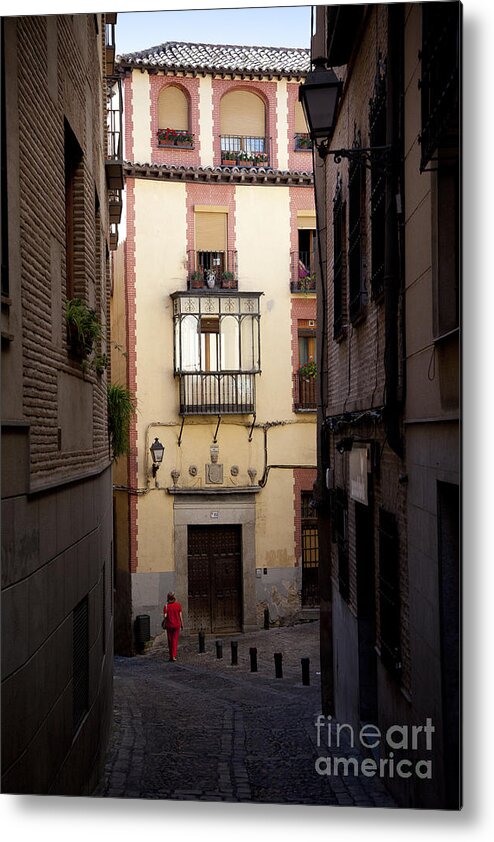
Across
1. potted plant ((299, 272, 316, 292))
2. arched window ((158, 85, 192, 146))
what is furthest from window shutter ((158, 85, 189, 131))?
potted plant ((299, 272, 316, 292))

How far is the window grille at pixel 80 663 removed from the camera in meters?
5.48

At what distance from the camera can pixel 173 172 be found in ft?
20.1

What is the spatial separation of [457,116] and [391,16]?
95cm

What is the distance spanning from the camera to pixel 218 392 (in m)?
5.88

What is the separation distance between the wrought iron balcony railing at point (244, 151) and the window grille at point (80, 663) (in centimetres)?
276

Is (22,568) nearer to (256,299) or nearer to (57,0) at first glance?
(256,299)

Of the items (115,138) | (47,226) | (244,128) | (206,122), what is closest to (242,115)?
(244,128)

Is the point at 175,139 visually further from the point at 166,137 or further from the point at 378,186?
the point at 378,186

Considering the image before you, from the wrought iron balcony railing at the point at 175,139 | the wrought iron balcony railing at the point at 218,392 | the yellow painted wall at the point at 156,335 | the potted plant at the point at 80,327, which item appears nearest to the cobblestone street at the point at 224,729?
the yellow painted wall at the point at 156,335

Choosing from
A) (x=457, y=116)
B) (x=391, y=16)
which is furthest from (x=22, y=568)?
(x=391, y=16)

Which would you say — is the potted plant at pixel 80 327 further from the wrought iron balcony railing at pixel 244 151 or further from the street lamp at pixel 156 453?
the wrought iron balcony railing at pixel 244 151

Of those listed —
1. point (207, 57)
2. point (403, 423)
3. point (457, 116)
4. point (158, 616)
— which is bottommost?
point (158, 616)

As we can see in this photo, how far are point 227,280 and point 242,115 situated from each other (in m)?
1.03

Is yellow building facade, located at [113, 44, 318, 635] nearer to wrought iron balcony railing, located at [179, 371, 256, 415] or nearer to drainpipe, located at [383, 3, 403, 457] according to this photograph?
wrought iron balcony railing, located at [179, 371, 256, 415]
